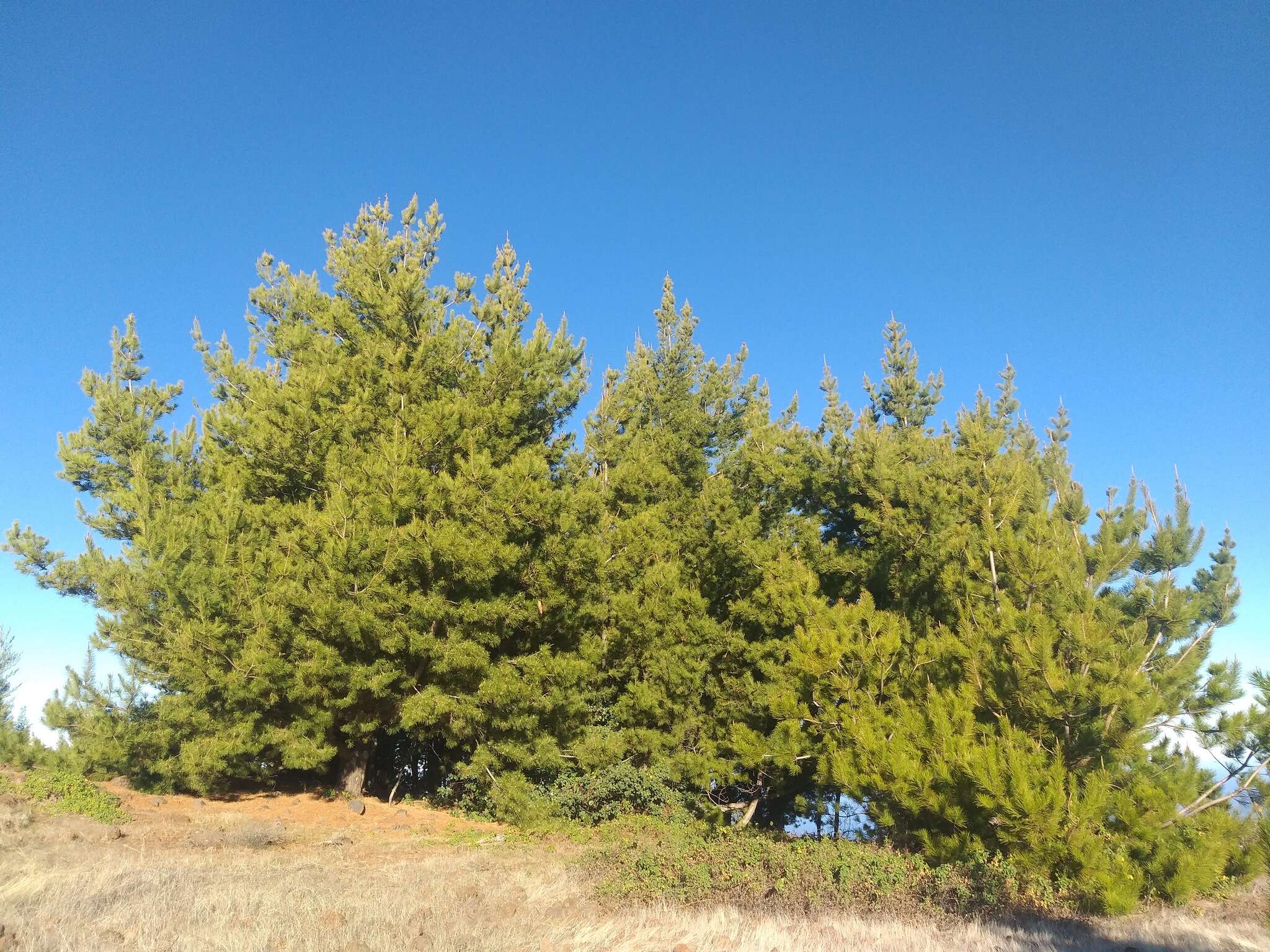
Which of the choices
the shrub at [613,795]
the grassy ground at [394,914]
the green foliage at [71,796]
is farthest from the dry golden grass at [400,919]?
the shrub at [613,795]

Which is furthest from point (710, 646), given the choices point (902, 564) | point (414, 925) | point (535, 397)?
point (414, 925)

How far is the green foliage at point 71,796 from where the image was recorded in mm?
11766

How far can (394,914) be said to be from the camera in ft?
23.7

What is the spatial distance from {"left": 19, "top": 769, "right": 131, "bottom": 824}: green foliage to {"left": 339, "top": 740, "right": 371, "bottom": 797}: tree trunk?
430 cm

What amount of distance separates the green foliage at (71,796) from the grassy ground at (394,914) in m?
0.89

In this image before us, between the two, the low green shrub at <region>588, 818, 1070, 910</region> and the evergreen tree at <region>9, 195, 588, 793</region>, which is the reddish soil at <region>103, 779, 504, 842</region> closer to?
the evergreen tree at <region>9, 195, 588, 793</region>

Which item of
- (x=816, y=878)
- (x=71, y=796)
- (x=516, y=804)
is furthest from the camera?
(x=516, y=804)

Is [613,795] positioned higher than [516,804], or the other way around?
[613,795]

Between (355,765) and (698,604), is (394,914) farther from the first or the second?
(698,604)

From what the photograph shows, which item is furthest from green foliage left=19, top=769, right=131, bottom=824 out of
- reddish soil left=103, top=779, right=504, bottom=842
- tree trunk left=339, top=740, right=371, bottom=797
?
tree trunk left=339, top=740, right=371, bottom=797

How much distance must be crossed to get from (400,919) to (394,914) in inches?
8.1

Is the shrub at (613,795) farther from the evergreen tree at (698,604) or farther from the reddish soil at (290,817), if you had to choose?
the reddish soil at (290,817)

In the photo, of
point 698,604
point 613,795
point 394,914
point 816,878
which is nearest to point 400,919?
point 394,914

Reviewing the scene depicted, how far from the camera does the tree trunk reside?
16.1m
